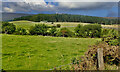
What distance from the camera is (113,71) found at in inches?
259

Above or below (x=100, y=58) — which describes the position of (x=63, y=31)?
below

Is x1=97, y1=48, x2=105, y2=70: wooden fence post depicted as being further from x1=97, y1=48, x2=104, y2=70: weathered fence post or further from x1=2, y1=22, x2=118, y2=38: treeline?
x1=2, y1=22, x2=118, y2=38: treeline

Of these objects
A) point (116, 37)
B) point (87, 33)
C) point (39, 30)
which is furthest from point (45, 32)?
point (116, 37)

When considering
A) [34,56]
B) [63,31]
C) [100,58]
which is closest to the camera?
[100,58]

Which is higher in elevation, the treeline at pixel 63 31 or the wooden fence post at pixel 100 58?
the wooden fence post at pixel 100 58

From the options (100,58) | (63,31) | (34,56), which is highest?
(100,58)

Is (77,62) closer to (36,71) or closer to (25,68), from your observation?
(36,71)

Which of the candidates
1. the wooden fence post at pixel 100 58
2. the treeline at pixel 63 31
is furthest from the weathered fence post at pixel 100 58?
the treeline at pixel 63 31

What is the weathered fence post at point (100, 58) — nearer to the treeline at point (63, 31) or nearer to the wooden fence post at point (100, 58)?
the wooden fence post at point (100, 58)

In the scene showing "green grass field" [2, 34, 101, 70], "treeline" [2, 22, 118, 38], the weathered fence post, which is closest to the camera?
the weathered fence post

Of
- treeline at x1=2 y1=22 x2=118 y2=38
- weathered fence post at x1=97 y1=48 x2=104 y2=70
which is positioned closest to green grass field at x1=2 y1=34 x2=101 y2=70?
weathered fence post at x1=97 y1=48 x2=104 y2=70

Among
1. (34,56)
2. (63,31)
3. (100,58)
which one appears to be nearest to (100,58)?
(100,58)

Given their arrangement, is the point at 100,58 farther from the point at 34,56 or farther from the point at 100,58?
the point at 34,56

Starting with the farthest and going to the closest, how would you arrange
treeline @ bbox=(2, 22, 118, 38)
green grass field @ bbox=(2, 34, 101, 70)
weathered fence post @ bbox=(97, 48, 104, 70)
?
treeline @ bbox=(2, 22, 118, 38) < green grass field @ bbox=(2, 34, 101, 70) < weathered fence post @ bbox=(97, 48, 104, 70)
